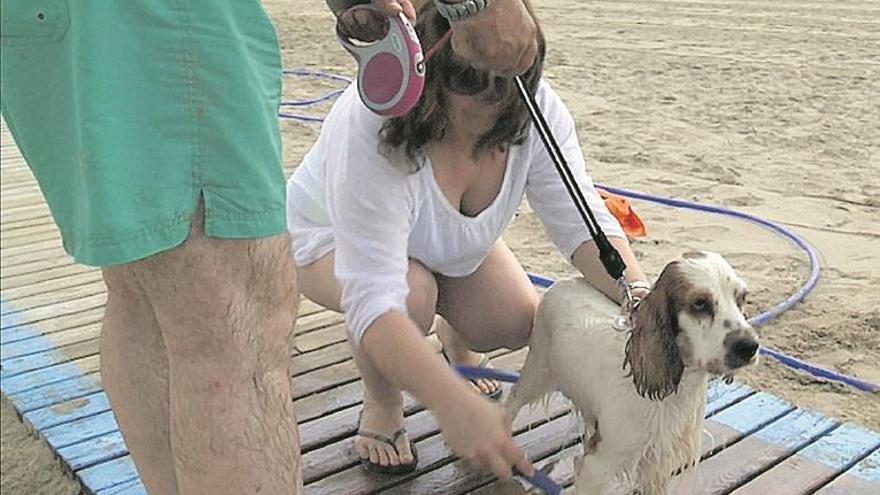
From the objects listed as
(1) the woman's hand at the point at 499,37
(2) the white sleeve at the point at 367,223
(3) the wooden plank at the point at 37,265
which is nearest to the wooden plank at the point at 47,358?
(3) the wooden plank at the point at 37,265

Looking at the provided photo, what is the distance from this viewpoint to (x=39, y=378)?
8.11ft

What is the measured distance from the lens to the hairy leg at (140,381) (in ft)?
4.13

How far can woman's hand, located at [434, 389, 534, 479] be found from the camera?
1.30 m

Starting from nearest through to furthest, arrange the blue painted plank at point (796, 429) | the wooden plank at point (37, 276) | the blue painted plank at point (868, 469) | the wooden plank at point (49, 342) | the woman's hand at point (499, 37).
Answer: the woman's hand at point (499, 37) < the blue painted plank at point (868, 469) < the blue painted plank at point (796, 429) < the wooden plank at point (49, 342) < the wooden plank at point (37, 276)

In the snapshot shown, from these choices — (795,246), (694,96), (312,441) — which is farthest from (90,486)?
(694,96)

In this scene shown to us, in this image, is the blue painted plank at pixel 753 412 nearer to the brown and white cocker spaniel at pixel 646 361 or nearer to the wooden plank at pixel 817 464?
the wooden plank at pixel 817 464

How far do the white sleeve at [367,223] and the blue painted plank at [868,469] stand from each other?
2.84ft

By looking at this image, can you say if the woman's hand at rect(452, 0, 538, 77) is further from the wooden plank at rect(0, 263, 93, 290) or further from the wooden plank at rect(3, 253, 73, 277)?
the wooden plank at rect(3, 253, 73, 277)

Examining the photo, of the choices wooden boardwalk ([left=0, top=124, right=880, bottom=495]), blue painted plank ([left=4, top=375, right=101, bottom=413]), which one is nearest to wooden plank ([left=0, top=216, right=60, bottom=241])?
wooden boardwalk ([left=0, top=124, right=880, bottom=495])

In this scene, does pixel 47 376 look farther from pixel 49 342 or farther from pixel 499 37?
pixel 499 37

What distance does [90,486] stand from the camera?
6.48 feet

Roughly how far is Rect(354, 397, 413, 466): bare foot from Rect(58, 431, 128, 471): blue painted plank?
0.45 meters

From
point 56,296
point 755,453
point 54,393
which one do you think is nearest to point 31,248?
point 56,296

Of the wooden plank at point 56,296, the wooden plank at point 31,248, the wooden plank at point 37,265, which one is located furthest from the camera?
the wooden plank at point 31,248
